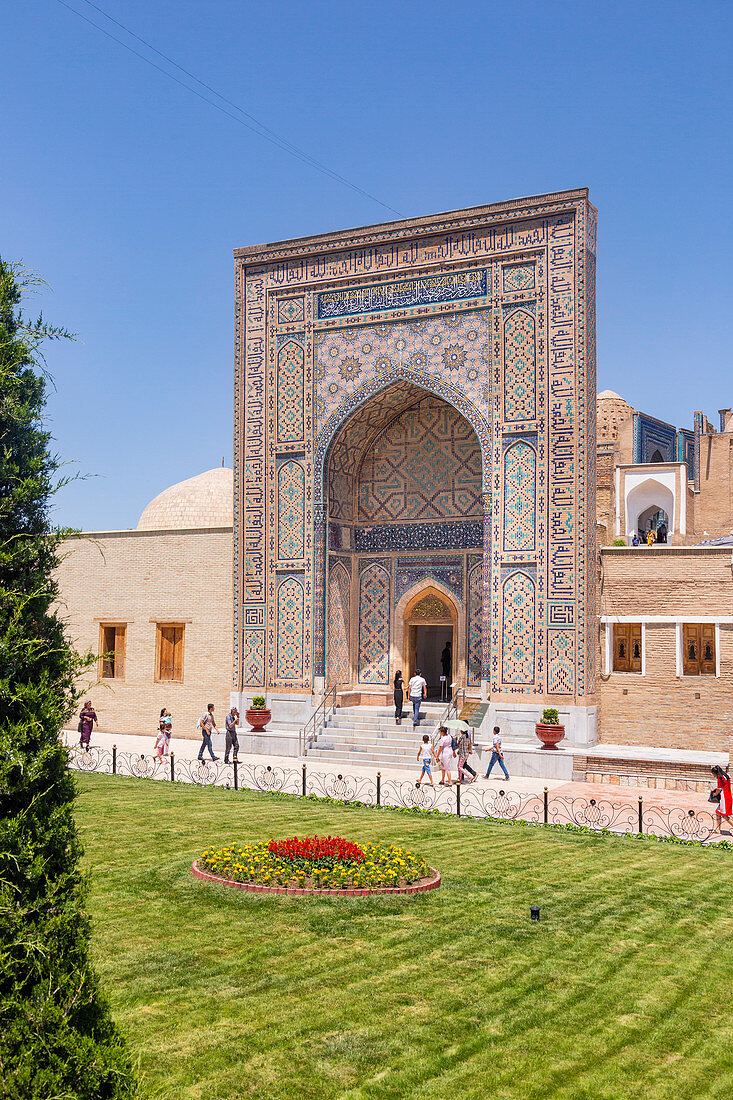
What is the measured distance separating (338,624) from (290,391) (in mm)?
5078

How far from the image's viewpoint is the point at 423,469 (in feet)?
72.4

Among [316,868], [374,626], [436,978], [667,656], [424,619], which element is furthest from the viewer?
[374,626]

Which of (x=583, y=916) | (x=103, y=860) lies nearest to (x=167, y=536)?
(x=103, y=860)

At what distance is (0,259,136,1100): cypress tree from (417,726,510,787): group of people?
12.2 m

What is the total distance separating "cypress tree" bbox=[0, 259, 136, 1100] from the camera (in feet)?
12.0

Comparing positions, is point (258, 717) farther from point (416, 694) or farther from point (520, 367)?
point (520, 367)

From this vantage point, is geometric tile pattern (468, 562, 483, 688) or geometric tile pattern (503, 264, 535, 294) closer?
geometric tile pattern (503, 264, 535, 294)

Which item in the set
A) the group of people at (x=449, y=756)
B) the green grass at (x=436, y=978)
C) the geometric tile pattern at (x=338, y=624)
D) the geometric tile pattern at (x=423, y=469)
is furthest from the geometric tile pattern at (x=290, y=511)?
the green grass at (x=436, y=978)

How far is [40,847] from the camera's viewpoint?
378cm

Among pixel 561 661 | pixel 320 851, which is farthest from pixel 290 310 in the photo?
pixel 320 851

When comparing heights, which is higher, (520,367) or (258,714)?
(520,367)

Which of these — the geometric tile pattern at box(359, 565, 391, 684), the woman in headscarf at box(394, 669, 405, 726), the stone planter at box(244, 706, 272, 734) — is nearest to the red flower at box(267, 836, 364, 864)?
the woman in headscarf at box(394, 669, 405, 726)

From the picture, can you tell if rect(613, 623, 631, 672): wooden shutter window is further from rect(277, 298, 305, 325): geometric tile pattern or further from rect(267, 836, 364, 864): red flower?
rect(267, 836, 364, 864): red flower

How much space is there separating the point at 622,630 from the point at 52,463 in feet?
53.1
